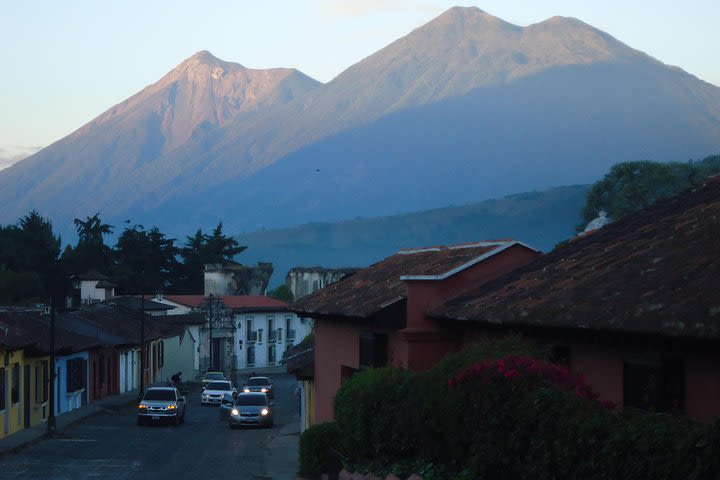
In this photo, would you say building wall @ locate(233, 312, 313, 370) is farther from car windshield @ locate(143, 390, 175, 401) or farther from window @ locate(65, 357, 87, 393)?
car windshield @ locate(143, 390, 175, 401)

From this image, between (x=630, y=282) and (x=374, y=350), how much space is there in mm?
7937

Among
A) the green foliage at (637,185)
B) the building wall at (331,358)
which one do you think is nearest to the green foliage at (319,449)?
the building wall at (331,358)

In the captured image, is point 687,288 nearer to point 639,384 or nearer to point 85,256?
point 639,384

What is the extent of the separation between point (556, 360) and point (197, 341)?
7649 centimetres

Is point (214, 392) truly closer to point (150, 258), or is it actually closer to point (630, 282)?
point (630, 282)

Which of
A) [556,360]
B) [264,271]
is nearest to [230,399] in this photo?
[556,360]

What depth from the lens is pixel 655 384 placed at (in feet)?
42.2

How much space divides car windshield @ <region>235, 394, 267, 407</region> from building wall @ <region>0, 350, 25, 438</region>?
354 inches

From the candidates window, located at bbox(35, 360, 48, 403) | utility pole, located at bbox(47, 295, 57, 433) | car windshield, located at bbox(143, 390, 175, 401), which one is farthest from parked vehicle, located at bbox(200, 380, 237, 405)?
utility pole, located at bbox(47, 295, 57, 433)

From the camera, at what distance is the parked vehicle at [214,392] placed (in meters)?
59.8

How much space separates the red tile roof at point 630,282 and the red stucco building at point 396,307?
25.6 inches

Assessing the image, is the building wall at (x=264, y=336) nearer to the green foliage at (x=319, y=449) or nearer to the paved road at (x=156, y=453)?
the paved road at (x=156, y=453)

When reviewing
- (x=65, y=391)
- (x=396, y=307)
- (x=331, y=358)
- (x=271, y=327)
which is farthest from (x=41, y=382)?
(x=271, y=327)

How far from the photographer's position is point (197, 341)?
89500mm
